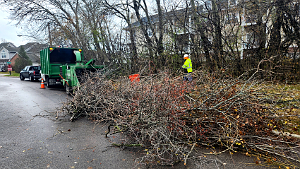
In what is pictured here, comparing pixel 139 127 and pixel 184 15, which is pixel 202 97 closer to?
pixel 139 127

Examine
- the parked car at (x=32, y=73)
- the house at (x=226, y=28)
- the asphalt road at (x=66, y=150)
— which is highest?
the house at (x=226, y=28)

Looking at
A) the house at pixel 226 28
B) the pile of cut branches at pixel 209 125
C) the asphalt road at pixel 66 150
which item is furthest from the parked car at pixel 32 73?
the pile of cut branches at pixel 209 125

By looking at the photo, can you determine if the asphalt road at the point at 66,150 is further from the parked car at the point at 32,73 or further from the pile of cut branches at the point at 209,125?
the parked car at the point at 32,73

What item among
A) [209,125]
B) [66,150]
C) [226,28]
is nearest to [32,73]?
[226,28]

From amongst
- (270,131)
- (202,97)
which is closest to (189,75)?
(202,97)

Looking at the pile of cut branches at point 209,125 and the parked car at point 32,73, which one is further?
the parked car at point 32,73

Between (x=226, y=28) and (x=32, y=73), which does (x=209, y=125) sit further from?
(x=32, y=73)

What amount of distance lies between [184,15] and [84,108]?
9.47 meters

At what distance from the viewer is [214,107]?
4.47 meters

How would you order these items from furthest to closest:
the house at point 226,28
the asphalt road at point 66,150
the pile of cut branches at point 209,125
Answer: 1. the house at point 226,28
2. the pile of cut branches at point 209,125
3. the asphalt road at point 66,150

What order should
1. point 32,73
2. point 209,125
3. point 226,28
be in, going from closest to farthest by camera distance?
point 209,125, point 226,28, point 32,73

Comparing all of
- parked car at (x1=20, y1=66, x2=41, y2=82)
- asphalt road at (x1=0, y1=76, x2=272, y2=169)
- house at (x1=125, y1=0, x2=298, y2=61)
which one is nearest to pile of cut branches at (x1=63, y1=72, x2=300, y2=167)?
asphalt road at (x1=0, y1=76, x2=272, y2=169)

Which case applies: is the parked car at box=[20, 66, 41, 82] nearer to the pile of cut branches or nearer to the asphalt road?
the asphalt road

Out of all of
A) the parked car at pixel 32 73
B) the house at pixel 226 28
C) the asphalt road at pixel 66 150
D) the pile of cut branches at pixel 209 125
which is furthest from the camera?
the parked car at pixel 32 73
